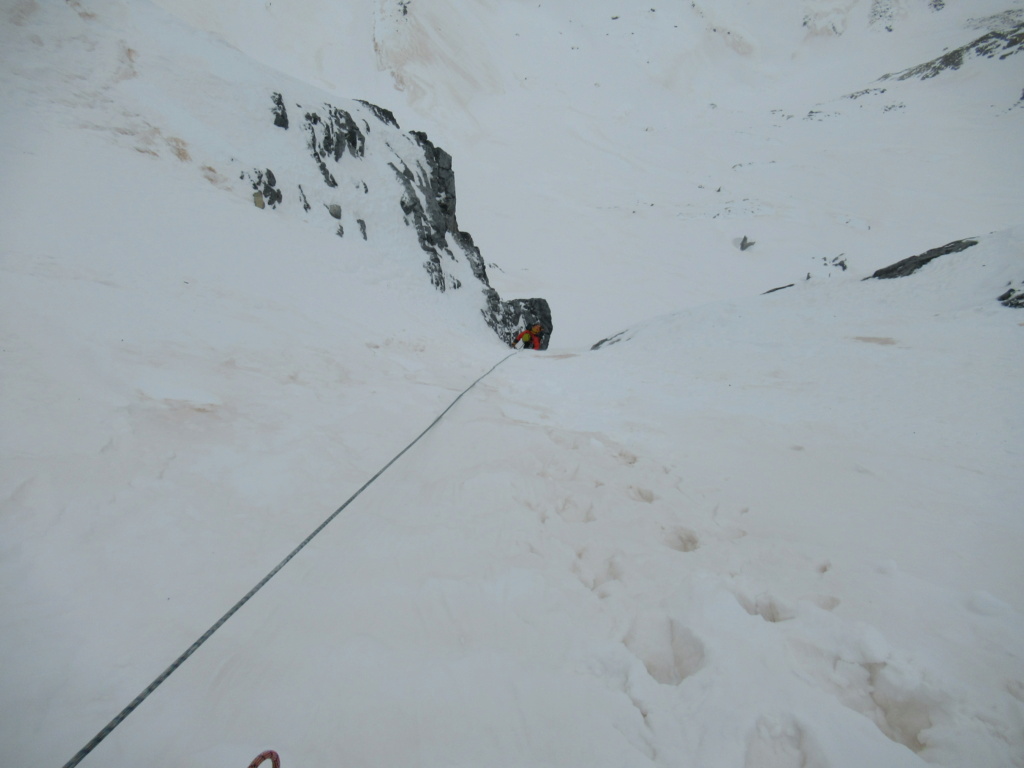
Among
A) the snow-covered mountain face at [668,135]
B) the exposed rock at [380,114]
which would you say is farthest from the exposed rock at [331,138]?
the snow-covered mountain face at [668,135]

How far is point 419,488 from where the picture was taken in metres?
2.75

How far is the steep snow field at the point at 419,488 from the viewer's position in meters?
1.38

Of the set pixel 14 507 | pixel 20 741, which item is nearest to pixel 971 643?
pixel 20 741

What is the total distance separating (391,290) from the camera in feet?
26.0

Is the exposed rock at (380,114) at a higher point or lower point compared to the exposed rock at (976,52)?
lower

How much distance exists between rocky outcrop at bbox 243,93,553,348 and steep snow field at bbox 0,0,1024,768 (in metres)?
0.33

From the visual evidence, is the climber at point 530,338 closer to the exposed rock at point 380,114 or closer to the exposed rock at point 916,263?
the exposed rock at point 380,114

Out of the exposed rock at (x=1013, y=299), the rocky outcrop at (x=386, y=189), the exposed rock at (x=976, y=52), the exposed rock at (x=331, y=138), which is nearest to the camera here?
the exposed rock at (x=1013, y=299)

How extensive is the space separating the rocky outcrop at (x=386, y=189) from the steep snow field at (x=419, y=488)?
33cm

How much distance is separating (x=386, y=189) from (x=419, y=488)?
8767mm

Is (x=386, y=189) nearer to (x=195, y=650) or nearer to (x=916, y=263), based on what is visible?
(x=195, y=650)

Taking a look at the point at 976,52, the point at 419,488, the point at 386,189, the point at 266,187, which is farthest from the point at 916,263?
the point at 976,52

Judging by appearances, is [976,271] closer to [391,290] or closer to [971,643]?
[971,643]

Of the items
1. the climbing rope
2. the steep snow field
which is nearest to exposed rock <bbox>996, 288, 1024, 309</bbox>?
the steep snow field
